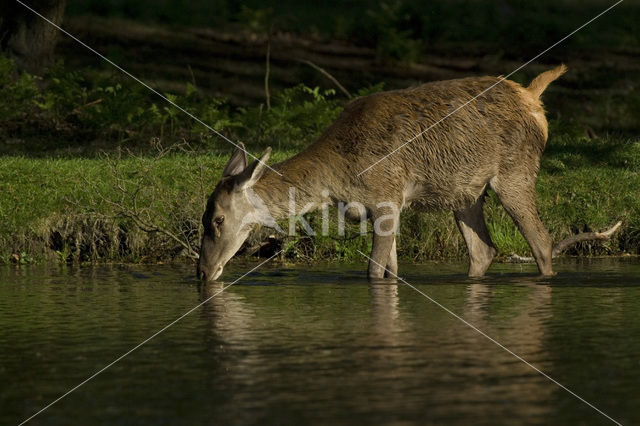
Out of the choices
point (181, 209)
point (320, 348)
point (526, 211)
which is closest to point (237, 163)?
point (181, 209)

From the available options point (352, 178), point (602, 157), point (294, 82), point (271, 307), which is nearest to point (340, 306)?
point (271, 307)

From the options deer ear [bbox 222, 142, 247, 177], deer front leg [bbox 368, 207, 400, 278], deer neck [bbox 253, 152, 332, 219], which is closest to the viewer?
deer front leg [bbox 368, 207, 400, 278]

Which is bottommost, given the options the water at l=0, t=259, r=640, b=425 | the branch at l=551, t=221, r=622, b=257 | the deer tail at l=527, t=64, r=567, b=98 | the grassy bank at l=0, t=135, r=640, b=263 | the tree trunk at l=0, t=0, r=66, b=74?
the water at l=0, t=259, r=640, b=425

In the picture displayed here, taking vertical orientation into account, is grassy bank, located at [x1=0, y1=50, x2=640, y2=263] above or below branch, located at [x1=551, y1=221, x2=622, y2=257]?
above

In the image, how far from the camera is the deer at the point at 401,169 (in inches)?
524

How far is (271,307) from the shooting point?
1166 cm

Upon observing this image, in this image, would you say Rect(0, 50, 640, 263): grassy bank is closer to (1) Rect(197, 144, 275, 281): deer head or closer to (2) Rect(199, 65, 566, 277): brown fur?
(1) Rect(197, 144, 275, 281): deer head

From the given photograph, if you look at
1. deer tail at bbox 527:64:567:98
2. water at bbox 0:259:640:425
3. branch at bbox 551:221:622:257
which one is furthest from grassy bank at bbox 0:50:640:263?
deer tail at bbox 527:64:567:98

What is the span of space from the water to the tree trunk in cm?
1097

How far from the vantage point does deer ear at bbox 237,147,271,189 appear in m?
12.9

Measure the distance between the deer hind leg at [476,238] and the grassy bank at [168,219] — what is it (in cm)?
135

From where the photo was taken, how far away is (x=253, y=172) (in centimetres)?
1297

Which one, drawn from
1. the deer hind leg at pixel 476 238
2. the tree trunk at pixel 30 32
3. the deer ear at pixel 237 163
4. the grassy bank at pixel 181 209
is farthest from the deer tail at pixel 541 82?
the tree trunk at pixel 30 32

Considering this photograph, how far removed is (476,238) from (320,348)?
4.98 m
